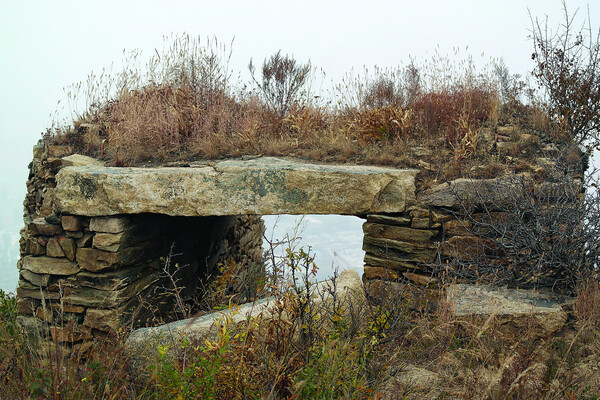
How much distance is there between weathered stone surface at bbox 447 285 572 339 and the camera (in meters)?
3.02

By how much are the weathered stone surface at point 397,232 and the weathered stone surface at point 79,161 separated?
3129mm

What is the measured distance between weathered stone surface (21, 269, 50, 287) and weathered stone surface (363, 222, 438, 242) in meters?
3.07

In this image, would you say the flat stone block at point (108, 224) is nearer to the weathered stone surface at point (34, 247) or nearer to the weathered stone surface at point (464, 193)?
the weathered stone surface at point (34, 247)

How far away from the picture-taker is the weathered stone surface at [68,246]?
444 cm

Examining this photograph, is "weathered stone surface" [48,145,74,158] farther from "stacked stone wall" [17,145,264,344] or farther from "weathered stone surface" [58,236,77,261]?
"weathered stone surface" [58,236,77,261]

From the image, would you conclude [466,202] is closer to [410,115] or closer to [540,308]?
[540,308]

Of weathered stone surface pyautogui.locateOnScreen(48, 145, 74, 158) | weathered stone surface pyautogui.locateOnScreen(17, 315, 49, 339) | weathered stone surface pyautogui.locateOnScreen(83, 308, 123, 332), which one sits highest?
weathered stone surface pyautogui.locateOnScreen(48, 145, 74, 158)

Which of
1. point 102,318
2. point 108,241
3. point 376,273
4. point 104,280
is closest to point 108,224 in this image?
point 108,241

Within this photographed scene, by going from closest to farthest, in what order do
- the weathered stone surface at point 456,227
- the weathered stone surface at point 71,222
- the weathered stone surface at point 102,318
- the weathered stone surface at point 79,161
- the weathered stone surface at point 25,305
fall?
the weathered stone surface at point 456,227
the weathered stone surface at point 102,318
the weathered stone surface at point 71,222
the weathered stone surface at point 25,305
the weathered stone surface at point 79,161

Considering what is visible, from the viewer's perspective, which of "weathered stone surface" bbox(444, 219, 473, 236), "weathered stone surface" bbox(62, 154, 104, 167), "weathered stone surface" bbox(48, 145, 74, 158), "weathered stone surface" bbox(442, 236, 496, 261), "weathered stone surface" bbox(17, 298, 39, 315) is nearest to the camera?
"weathered stone surface" bbox(442, 236, 496, 261)

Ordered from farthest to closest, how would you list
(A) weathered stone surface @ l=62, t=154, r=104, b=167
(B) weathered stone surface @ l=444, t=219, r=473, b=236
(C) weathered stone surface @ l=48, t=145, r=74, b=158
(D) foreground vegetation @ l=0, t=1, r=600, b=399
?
(C) weathered stone surface @ l=48, t=145, r=74, b=158, (A) weathered stone surface @ l=62, t=154, r=104, b=167, (B) weathered stone surface @ l=444, t=219, r=473, b=236, (D) foreground vegetation @ l=0, t=1, r=600, b=399

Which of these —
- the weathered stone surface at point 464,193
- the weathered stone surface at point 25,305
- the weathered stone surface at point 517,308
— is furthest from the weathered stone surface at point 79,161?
the weathered stone surface at point 517,308

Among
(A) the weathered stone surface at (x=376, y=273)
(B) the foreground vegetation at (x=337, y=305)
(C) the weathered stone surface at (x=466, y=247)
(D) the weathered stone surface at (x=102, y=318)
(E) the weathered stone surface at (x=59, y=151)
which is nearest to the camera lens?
(B) the foreground vegetation at (x=337, y=305)

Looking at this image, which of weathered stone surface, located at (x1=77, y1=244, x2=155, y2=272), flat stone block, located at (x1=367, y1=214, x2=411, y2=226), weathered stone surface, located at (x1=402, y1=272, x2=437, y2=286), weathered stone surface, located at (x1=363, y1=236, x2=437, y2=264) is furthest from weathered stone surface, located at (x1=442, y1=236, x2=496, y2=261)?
weathered stone surface, located at (x1=77, y1=244, x2=155, y2=272)
